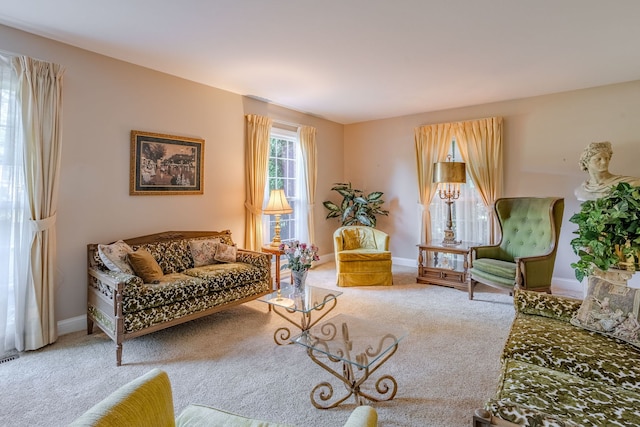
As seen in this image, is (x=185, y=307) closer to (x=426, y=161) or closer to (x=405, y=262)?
(x=405, y=262)

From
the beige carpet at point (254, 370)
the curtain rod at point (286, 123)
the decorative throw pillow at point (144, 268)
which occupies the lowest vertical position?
the beige carpet at point (254, 370)

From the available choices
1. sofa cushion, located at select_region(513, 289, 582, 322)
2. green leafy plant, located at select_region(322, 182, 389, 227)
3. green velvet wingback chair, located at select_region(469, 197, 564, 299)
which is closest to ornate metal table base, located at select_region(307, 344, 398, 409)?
sofa cushion, located at select_region(513, 289, 582, 322)

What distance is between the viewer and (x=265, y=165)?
15.8ft

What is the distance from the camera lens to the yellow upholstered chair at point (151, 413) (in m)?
0.94

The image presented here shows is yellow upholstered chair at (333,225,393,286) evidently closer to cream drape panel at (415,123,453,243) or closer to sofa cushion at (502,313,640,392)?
cream drape panel at (415,123,453,243)

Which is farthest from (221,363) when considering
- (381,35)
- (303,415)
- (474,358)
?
(381,35)

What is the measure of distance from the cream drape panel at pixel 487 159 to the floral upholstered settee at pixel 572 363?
2.89m

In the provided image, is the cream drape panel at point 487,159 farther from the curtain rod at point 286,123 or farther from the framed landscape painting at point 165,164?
the framed landscape painting at point 165,164

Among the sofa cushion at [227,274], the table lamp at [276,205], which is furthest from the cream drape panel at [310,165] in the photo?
the sofa cushion at [227,274]

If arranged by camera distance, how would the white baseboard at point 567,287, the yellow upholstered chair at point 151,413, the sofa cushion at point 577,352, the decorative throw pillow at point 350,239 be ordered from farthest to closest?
the decorative throw pillow at point 350,239 < the white baseboard at point 567,287 < the sofa cushion at point 577,352 < the yellow upholstered chair at point 151,413

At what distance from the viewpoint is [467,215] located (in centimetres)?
526

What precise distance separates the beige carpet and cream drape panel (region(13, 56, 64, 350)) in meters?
0.26

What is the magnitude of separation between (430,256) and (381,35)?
11.1ft

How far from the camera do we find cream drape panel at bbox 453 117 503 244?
4887 mm
